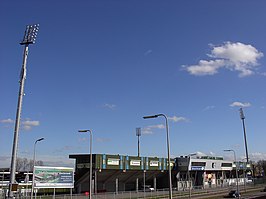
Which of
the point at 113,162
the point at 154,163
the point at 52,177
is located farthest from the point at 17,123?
the point at 154,163

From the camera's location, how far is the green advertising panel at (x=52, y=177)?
5138 centimetres

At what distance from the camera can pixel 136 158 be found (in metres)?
84.6

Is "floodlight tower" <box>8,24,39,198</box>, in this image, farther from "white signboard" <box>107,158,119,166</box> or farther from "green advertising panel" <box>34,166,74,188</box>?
"white signboard" <box>107,158,119,166</box>

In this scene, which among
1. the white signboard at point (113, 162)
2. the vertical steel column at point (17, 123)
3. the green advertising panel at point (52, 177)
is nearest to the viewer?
the vertical steel column at point (17, 123)

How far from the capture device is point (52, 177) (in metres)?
53.5

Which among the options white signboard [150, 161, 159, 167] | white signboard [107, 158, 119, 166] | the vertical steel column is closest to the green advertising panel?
white signboard [107, 158, 119, 166]

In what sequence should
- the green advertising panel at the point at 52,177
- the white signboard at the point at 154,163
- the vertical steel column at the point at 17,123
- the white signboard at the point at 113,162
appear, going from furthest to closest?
the white signboard at the point at 154,163, the white signboard at the point at 113,162, the green advertising panel at the point at 52,177, the vertical steel column at the point at 17,123

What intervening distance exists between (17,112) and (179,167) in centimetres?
7552

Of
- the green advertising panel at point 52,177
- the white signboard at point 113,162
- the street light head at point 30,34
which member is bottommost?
the green advertising panel at point 52,177

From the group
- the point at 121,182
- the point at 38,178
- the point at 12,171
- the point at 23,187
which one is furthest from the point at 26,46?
the point at 121,182

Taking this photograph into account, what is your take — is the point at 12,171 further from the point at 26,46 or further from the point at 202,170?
the point at 202,170

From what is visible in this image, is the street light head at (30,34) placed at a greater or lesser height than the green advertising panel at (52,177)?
greater

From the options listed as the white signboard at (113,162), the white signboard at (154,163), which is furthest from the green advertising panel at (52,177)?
the white signboard at (154,163)

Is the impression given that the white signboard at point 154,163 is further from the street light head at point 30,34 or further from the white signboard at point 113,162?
the street light head at point 30,34
